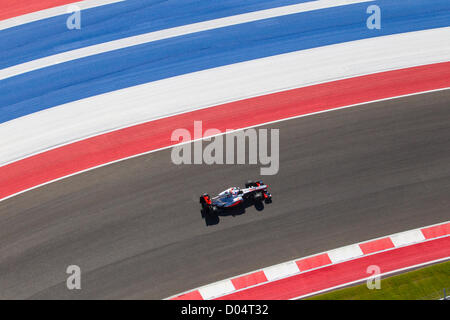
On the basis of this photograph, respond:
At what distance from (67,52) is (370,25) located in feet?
47.7

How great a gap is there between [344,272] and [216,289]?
4.80 metres

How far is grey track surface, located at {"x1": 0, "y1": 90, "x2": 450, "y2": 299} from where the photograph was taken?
1506cm

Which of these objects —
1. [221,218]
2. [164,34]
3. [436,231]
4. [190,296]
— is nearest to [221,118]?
[221,218]

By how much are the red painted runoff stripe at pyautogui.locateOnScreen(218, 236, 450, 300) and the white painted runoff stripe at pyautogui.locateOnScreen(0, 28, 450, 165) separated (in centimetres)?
795

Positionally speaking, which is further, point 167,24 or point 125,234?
point 167,24

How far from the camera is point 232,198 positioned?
1577 cm

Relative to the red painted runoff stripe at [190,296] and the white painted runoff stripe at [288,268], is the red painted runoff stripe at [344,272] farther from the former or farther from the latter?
the red painted runoff stripe at [190,296]

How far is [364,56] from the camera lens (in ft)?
63.3

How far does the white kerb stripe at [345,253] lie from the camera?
15508 mm

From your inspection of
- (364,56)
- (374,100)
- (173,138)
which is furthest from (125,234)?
(364,56)

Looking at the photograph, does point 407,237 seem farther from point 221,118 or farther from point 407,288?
point 221,118

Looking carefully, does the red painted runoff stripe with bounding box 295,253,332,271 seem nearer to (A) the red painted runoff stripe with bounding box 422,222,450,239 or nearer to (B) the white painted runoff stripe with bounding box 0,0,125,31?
(A) the red painted runoff stripe with bounding box 422,222,450,239

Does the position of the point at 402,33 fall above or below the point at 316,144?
above
